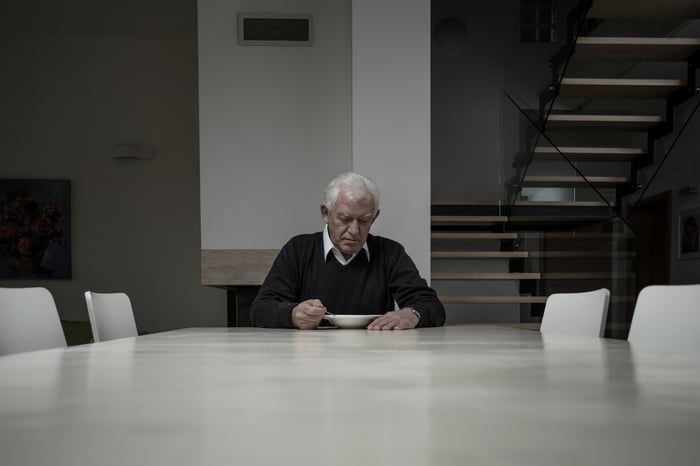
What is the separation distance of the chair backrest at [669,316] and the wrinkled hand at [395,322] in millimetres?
628

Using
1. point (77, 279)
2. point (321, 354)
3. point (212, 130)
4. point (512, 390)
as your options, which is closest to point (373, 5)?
point (212, 130)

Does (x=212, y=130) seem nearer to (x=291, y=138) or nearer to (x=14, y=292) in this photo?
(x=291, y=138)

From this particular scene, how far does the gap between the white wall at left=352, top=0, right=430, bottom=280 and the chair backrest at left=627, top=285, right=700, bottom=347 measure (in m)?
1.66

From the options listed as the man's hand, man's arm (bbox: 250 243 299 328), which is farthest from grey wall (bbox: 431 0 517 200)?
the man's hand

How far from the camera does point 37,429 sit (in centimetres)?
39

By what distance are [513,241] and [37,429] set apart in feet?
17.3

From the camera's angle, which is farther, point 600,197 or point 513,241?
point 513,241

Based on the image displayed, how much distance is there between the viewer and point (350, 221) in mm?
2447

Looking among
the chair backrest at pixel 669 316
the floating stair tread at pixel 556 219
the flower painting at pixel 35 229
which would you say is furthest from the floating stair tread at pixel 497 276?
the flower painting at pixel 35 229

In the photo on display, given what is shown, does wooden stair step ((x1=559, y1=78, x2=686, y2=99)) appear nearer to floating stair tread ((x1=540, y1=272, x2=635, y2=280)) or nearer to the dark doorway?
floating stair tread ((x1=540, y1=272, x2=635, y2=280))

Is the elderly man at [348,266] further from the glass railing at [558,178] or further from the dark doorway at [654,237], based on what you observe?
the dark doorway at [654,237]

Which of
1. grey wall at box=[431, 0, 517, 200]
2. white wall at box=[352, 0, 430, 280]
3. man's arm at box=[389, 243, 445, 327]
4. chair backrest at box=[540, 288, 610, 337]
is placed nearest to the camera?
chair backrest at box=[540, 288, 610, 337]

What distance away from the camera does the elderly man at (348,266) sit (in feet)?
7.97

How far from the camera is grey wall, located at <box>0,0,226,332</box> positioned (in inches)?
227
